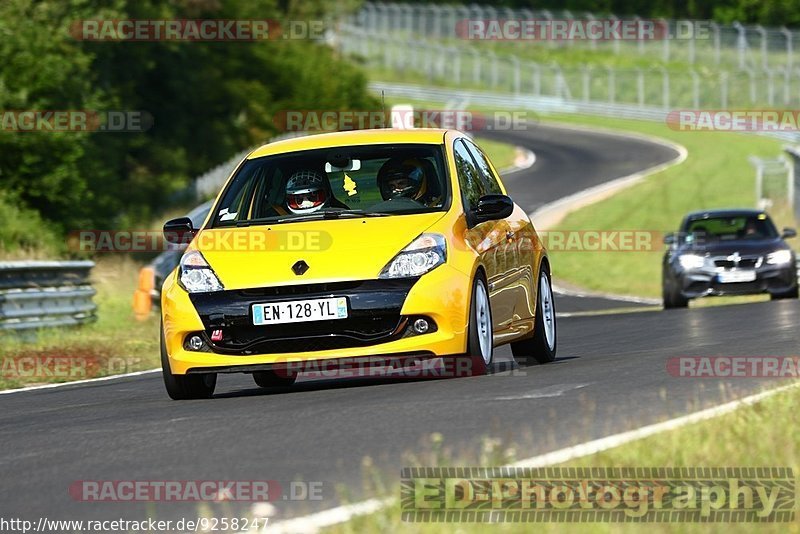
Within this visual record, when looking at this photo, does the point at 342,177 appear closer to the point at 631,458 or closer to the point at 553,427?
the point at 553,427

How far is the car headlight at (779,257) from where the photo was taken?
2336 centimetres

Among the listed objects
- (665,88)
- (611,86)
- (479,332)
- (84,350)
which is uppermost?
(479,332)

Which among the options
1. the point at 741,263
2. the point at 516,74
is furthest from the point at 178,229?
the point at 516,74

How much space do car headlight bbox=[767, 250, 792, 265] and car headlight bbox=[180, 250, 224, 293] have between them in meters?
13.9

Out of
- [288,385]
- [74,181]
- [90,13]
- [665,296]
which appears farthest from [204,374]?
[90,13]

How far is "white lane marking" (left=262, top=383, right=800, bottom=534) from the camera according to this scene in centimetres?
594

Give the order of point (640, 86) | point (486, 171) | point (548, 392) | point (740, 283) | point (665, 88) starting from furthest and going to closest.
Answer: point (640, 86)
point (665, 88)
point (740, 283)
point (486, 171)
point (548, 392)

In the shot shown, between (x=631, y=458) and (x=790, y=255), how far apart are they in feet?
56.7

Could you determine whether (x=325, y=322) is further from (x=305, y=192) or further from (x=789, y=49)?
(x=789, y=49)

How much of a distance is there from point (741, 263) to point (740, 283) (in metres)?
0.30

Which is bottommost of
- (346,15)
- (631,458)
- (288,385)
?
(346,15)

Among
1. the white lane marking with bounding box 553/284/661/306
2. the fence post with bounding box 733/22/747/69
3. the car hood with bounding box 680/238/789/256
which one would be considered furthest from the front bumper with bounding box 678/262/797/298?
the fence post with bounding box 733/22/747/69

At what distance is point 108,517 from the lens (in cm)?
645

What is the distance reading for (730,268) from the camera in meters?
23.4
